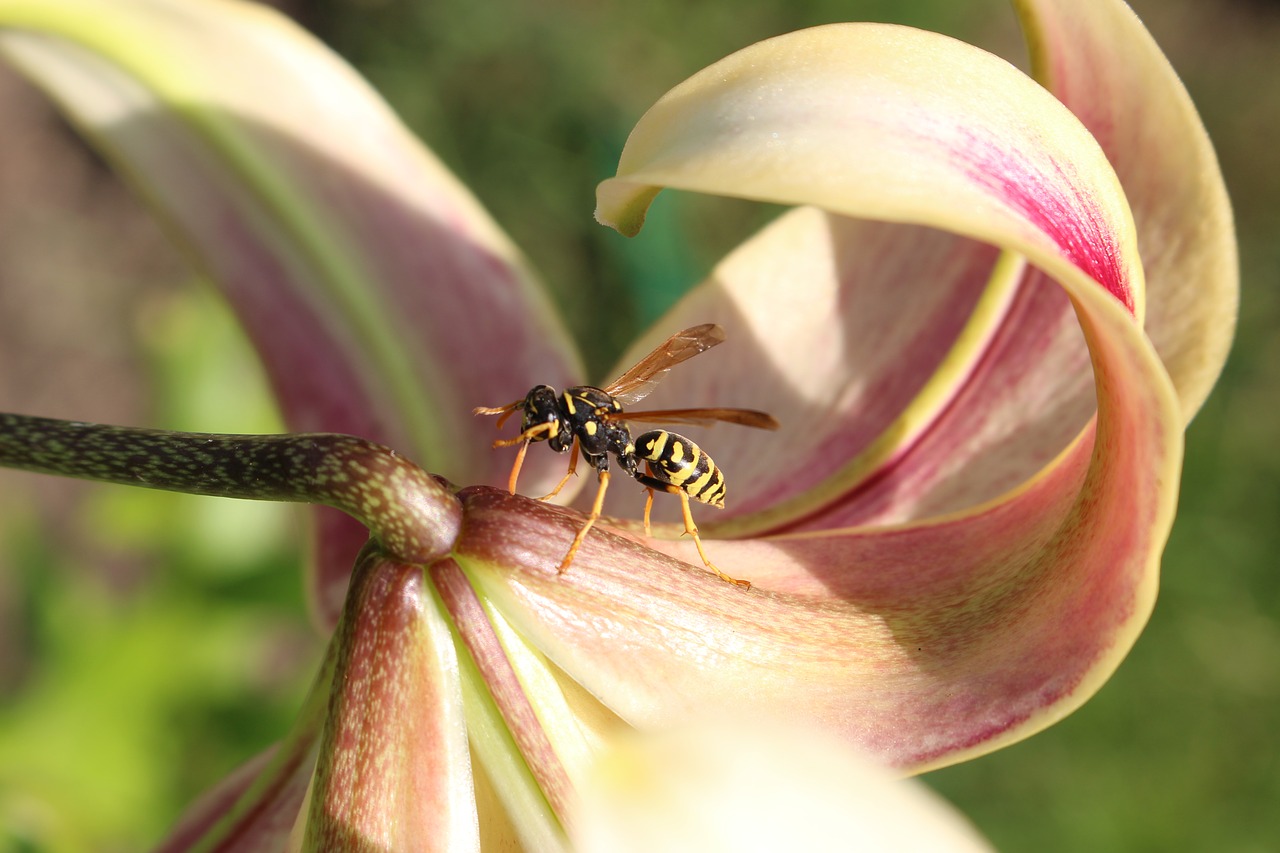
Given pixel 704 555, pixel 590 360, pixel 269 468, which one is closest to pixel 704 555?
pixel 704 555

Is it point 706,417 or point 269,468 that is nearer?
point 269,468

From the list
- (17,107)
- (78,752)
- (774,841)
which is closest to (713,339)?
(774,841)

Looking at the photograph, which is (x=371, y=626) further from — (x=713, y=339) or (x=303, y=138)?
(x=303, y=138)

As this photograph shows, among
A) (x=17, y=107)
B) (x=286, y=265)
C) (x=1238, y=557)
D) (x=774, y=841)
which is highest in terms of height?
(x=17, y=107)

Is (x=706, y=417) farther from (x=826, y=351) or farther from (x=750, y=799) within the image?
(x=750, y=799)

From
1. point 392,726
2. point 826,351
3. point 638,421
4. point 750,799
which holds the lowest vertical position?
point 750,799

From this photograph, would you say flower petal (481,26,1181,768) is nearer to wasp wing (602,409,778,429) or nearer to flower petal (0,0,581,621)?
wasp wing (602,409,778,429)

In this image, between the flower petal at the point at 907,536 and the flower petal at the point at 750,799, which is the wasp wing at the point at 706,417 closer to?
the flower petal at the point at 907,536
